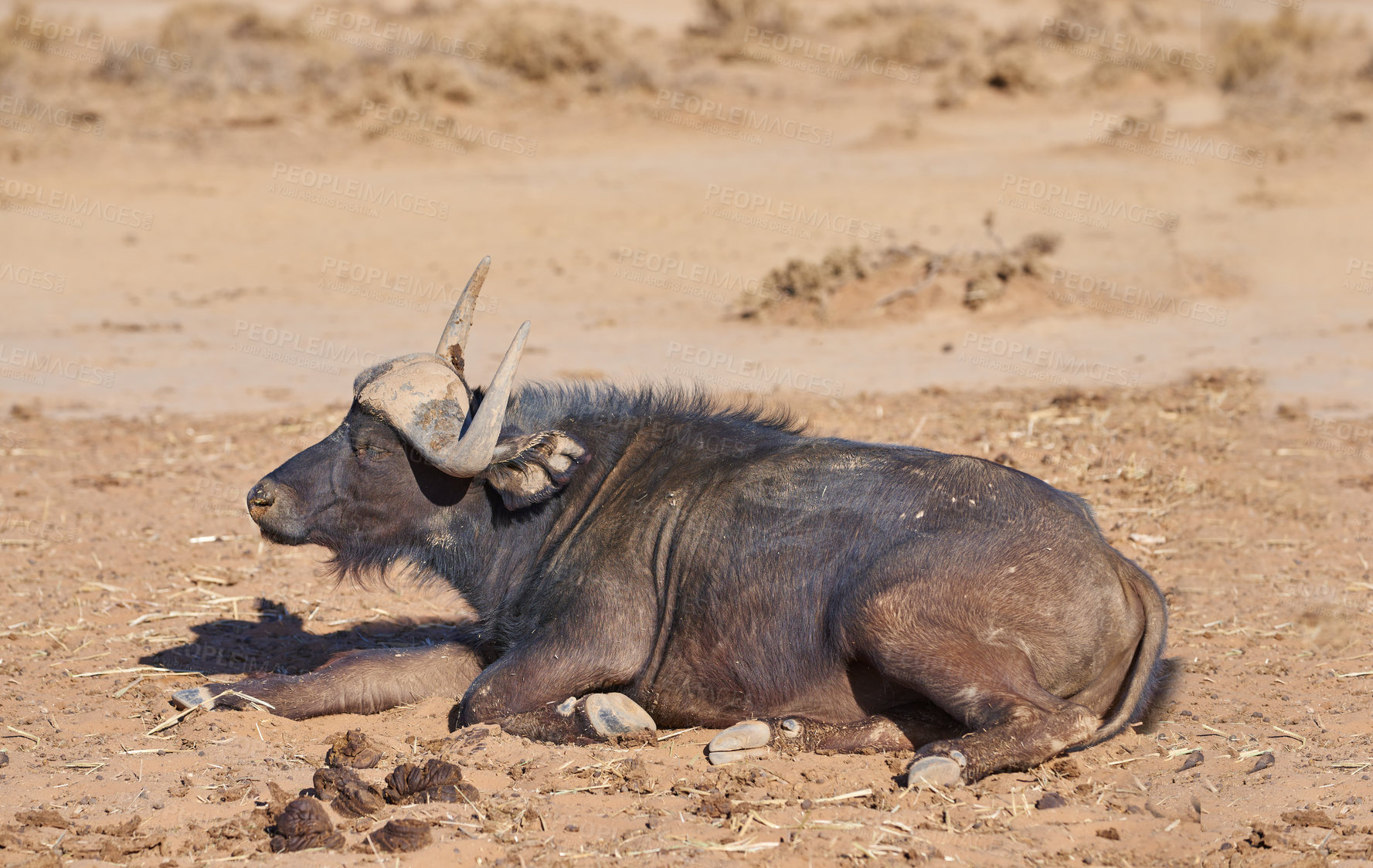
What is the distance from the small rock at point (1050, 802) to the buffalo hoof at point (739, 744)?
1086 millimetres

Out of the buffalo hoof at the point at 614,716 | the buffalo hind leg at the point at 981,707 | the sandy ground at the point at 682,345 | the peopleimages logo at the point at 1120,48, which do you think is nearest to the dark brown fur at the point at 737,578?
the buffalo hind leg at the point at 981,707

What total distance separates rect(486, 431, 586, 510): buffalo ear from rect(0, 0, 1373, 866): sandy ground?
114 centimetres

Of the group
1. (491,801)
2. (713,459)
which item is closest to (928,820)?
(491,801)

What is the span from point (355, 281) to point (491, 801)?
13255 millimetres

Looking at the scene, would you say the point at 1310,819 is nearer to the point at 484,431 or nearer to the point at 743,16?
the point at 484,431

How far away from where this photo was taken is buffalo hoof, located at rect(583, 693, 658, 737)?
218 inches

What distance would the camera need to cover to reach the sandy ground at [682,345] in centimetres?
496

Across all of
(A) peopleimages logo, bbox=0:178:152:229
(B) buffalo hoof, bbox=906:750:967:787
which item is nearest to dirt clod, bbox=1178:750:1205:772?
(B) buffalo hoof, bbox=906:750:967:787

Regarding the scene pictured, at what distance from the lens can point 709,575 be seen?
18.7 ft

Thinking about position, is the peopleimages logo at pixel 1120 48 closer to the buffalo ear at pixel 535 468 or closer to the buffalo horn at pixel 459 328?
the buffalo horn at pixel 459 328

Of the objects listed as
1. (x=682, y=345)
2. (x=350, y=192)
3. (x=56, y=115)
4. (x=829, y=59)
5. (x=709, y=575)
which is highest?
(x=829, y=59)

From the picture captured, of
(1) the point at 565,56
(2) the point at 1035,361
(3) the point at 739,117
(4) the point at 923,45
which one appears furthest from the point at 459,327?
(4) the point at 923,45

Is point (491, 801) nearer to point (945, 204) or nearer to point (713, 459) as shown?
point (713, 459)

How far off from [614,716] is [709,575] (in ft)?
2.33
